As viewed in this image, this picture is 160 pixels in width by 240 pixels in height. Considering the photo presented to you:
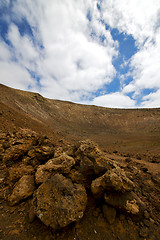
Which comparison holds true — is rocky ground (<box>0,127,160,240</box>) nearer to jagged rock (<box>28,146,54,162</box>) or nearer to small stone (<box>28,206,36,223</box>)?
small stone (<box>28,206,36,223</box>)

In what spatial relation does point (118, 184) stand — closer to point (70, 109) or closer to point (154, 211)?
point (154, 211)

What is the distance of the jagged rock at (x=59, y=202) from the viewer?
89.4 inches

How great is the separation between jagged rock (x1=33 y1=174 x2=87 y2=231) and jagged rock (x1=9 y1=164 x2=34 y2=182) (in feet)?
4.40

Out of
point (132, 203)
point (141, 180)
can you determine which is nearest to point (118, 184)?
point (132, 203)

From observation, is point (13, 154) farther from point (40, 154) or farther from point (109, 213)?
point (109, 213)

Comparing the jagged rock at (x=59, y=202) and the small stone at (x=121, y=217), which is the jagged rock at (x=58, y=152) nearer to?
the jagged rock at (x=59, y=202)

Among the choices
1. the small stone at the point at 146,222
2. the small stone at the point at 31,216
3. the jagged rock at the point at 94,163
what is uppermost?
the jagged rock at the point at 94,163

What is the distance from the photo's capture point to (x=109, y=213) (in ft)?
8.80

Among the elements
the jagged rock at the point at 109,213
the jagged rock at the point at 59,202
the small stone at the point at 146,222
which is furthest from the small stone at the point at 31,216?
the small stone at the point at 146,222

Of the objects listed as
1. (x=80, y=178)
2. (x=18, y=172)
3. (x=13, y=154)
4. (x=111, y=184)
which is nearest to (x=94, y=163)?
(x=80, y=178)

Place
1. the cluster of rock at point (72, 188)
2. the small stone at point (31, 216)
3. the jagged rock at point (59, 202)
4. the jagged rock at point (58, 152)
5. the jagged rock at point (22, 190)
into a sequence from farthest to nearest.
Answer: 1. the jagged rock at point (58, 152)
2. the jagged rock at point (22, 190)
3. the small stone at point (31, 216)
4. the cluster of rock at point (72, 188)
5. the jagged rock at point (59, 202)

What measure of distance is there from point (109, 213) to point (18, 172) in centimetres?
336

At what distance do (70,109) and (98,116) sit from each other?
13.9 meters

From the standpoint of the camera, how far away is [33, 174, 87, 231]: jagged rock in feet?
7.45
